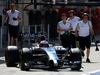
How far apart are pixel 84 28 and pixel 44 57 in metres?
3.77

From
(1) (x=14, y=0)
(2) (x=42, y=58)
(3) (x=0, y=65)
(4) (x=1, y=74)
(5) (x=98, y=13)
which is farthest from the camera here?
(5) (x=98, y=13)

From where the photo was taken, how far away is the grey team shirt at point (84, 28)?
56.4ft

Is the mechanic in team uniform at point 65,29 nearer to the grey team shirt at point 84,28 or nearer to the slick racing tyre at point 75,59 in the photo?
the grey team shirt at point 84,28

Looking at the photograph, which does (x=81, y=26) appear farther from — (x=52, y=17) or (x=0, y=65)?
(x=52, y=17)

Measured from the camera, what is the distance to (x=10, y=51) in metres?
14.4

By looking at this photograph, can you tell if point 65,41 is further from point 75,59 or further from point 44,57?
point 44,57

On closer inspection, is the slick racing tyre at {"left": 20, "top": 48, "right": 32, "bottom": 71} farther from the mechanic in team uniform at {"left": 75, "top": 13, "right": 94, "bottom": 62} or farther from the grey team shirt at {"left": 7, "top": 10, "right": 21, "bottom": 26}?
the grey team shirt at {"left": 7, "top": 10, "right": 21, "bottom": 26}

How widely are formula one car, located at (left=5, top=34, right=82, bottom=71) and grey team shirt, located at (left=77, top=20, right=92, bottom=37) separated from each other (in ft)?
9.01

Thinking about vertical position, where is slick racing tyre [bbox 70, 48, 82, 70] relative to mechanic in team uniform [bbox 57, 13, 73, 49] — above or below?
below

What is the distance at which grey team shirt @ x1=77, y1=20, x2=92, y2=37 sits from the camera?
1720 cm

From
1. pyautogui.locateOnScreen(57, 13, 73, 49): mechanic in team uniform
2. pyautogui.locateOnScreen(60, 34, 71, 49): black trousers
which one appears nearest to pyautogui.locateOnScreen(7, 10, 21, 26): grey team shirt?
pyautogui.locateOnScreen(57, 13, 73, 49): mechanic in team uniform

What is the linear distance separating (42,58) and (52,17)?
56.8ft

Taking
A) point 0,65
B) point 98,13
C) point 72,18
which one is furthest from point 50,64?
point 98,13

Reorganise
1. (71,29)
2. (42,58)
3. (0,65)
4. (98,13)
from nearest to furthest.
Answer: (42,58), (0,65), (71,29), (98,13)
